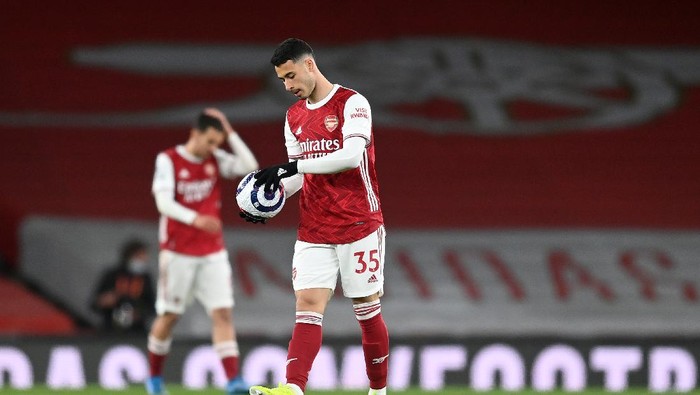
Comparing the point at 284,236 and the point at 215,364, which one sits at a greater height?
the point at 284,236

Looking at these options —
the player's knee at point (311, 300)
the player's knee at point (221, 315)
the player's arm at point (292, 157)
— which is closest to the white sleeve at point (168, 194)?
the player's knee at point (221, 315)

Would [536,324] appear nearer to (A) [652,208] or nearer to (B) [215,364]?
(A) [652,208]

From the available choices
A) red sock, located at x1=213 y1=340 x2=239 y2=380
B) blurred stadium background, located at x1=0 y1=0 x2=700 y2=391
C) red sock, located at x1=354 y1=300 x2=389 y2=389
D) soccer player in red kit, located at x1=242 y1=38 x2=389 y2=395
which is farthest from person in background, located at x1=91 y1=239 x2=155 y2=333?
soccer player in red kit, located at x1=242 y1=38 x2=389 y2=395

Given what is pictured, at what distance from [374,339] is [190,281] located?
240 cm

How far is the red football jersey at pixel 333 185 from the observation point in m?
5.97

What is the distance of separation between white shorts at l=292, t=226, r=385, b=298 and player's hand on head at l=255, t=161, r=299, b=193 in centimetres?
43

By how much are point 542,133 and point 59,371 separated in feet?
20.6

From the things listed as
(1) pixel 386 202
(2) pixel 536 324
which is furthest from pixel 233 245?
(2) pixel 536 324

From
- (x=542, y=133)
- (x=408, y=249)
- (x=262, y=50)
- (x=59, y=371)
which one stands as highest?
(x=262, y=50)

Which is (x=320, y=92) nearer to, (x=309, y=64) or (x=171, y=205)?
(x=309, y=64)

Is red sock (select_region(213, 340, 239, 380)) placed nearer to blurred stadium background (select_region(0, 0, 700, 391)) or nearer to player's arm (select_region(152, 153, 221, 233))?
player's arm (select_region(152, 153, 221, 233))

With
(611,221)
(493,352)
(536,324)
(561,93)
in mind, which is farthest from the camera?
(561,93)

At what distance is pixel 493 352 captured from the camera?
378 inches

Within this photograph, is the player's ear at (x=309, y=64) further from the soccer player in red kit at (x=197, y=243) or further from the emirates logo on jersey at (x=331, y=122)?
the soccer player in red kit at (x=197, y=243)
